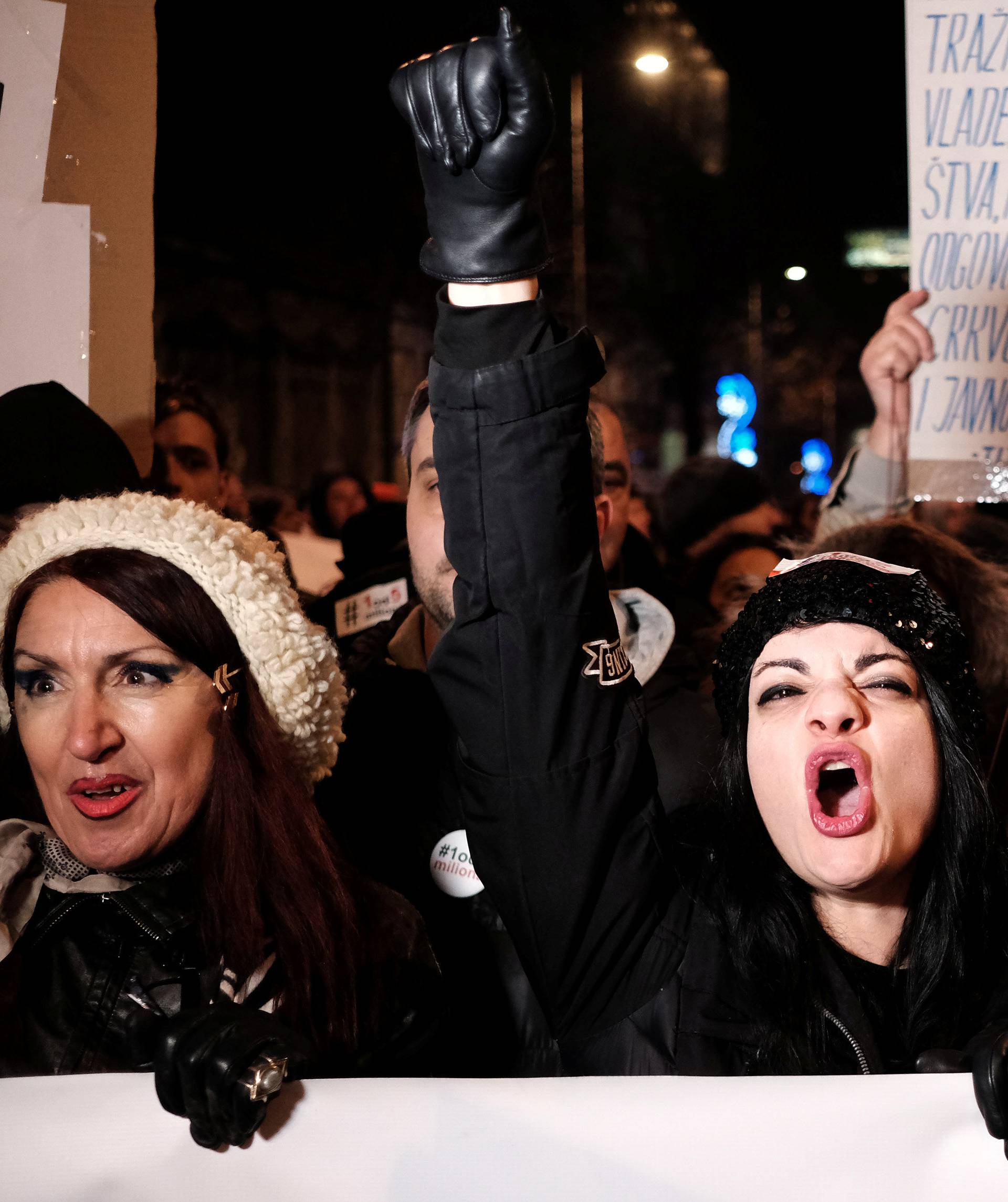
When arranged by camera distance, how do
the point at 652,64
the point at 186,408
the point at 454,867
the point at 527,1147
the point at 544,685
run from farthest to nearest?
1. the point at 652,64
2. the point at 186,408
3. the point at 454,867
4. the point at 544,685
5. the point at 527,1147

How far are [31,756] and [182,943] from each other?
339 millimetres

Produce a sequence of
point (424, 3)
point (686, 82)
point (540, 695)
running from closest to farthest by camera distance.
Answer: point (540, 695)
point (424, 3)
point (686, 82)

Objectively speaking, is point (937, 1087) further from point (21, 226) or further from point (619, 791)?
point (21, 226)

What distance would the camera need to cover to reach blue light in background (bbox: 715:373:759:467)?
12984mm

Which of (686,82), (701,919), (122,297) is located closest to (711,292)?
(686,82)

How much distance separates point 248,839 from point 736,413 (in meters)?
12.1

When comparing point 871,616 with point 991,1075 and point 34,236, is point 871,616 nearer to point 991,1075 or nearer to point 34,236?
point 991,1075

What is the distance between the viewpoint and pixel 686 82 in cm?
739

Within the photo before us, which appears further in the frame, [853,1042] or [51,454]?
[51,454]

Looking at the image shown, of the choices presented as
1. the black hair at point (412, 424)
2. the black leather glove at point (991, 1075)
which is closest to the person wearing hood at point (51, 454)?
the black hair at point (412, 424)

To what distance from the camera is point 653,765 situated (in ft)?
5.49

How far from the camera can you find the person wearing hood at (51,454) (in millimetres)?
2328

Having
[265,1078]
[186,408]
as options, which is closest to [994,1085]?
[265,1078]

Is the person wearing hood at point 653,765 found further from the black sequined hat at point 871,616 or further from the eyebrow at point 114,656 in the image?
the eyebrow at point 114,656
